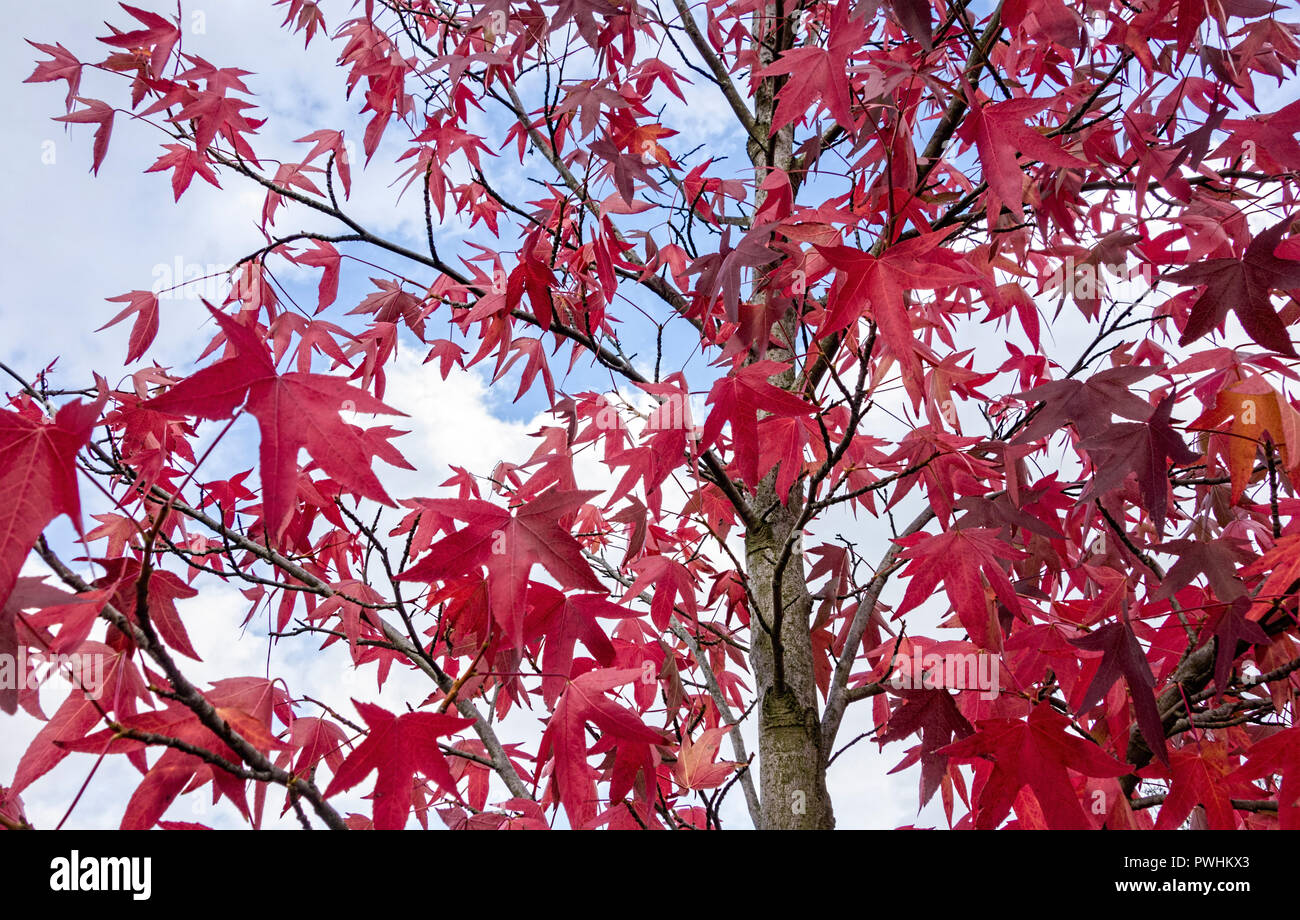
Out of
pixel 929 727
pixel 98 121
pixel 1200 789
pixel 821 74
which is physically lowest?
pixel 1200 789

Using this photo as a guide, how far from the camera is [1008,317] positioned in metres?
2.34

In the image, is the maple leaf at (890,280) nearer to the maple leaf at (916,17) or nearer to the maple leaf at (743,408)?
the maple leaf at (743,408)

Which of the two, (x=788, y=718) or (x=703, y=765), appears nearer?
(x=703, y=765)

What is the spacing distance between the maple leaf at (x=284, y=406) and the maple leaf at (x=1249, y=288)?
132cm

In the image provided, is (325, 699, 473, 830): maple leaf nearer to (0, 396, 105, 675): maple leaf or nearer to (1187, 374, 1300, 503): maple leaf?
(0, 396, 105, 675): maple leaf

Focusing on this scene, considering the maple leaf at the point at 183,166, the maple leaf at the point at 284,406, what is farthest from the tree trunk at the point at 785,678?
the maple leaf at the point at 183,166

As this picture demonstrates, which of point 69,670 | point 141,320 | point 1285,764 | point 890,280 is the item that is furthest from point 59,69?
point 1285,764

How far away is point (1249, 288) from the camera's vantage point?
1.37 metres

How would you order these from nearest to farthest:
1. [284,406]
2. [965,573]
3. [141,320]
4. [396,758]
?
[284,406] < [396,758] < [965,573] < [141,320]

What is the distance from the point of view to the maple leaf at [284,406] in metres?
0.86

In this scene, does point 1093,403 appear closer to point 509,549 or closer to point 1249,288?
point 1249,288

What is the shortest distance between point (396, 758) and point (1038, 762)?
38.1 inches
